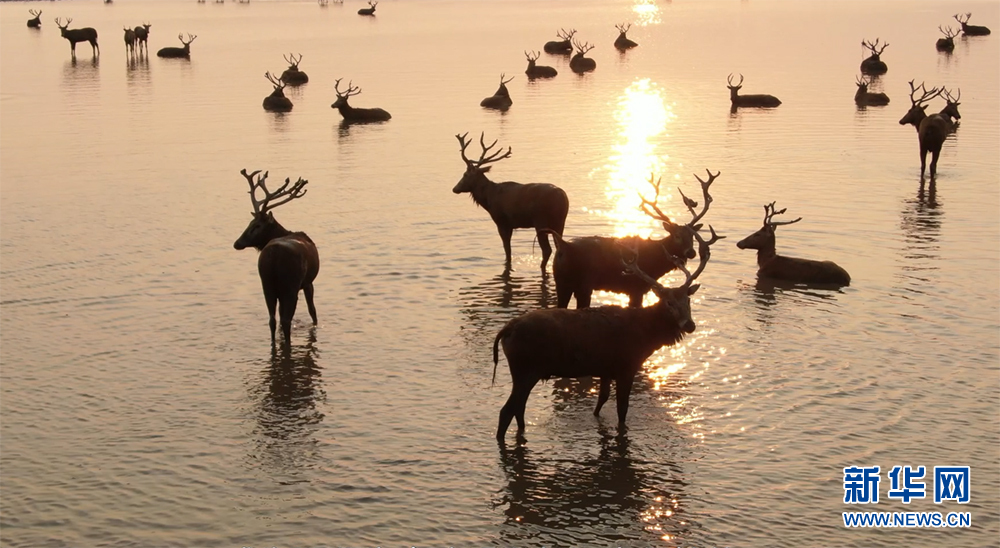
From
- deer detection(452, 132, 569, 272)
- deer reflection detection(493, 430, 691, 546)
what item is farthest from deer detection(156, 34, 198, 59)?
deer reflection detection(493, 430, 691, 546)

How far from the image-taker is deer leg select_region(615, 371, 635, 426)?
11383 millimetres

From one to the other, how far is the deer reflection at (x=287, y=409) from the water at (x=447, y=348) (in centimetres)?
4

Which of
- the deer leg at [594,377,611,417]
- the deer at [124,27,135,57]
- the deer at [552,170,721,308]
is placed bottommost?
the deer leg at [594,377,611,417]

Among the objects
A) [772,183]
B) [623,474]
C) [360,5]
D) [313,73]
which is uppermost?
[360,5]

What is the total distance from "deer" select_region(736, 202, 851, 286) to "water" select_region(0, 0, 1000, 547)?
0.35m

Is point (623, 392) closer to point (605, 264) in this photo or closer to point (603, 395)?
point (603, 395)

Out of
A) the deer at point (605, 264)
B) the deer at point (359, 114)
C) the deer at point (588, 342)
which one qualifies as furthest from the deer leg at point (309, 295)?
the deer at point (359, 114)

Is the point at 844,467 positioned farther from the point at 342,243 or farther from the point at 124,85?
the point at 124,85

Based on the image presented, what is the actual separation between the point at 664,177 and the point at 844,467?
49.4 feet

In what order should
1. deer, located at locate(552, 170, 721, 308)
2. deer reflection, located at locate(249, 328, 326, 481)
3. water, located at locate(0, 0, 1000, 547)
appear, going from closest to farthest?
water, located at locate(0, 0, 1000, 547)
deer reflection, located at locate(249, 328, 326, 481)
deer, located at locate(552, 170, 721, 308)

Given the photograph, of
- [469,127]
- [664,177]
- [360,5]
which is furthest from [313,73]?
[360,5]

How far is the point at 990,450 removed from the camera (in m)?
11.1

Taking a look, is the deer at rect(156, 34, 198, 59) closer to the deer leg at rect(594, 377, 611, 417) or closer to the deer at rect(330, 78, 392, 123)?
the deer at rect(330, 78, 392, 123)

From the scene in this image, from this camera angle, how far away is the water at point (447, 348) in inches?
393
